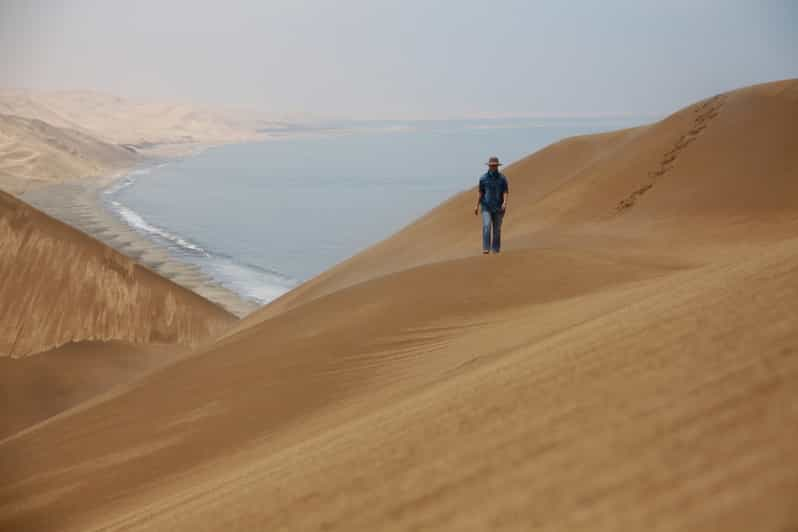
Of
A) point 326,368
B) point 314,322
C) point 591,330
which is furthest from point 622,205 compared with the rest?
point 591,330

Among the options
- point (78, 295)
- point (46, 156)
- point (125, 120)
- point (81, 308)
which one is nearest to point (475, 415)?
point (81, 308)

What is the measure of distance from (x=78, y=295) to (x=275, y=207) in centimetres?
3492

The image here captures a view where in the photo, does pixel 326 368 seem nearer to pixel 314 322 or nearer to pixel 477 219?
pixel 314 322

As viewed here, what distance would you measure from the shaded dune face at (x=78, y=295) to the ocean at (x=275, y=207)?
248 inches

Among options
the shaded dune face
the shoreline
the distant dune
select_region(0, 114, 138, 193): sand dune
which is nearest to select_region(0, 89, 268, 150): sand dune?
the distant dune

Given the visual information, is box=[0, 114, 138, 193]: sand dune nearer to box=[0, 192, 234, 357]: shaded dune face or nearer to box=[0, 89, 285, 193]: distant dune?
box=[0, 89, 285, 193]: distant dune

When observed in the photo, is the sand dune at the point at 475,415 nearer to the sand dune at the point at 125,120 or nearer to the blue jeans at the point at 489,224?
the blue jeans at the point at 489,224

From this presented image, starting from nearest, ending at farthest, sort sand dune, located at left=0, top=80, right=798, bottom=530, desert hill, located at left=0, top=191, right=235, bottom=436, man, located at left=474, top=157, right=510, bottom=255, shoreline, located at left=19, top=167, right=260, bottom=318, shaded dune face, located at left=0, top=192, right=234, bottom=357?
sand dune, located at left=0, top=80, right=798, bottom=530 → man, located at left=474, top=157, right=510, bottom=255 → desert hill, located at left=0, top=191, right=235, bottom=436 → shaded dune face, located at left=0, top=192, right=234, bottom=357 → shoreline, located at left=19, top=167, right=260, bottom=318

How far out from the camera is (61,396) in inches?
483

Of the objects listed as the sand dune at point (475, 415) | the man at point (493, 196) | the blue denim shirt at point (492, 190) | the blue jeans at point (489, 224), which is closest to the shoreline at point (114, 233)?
the blue jeans at point (489, 224)

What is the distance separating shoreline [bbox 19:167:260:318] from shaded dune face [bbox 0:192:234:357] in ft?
12.3

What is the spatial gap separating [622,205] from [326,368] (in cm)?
1106

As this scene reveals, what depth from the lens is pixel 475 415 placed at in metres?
3.18

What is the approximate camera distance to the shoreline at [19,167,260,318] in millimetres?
25188
